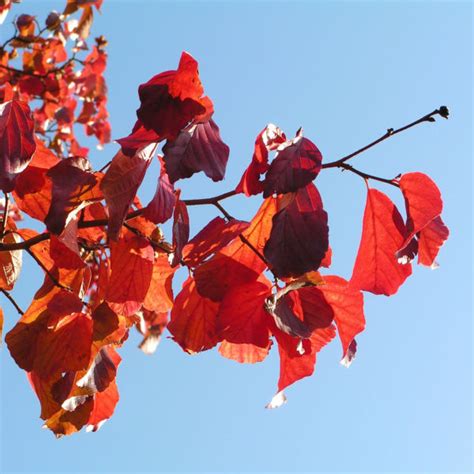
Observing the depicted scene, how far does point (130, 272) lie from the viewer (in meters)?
0.88

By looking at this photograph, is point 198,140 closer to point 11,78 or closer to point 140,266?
point 140,266

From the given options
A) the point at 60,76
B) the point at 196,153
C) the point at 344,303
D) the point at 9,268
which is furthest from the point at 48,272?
the point at 60,76

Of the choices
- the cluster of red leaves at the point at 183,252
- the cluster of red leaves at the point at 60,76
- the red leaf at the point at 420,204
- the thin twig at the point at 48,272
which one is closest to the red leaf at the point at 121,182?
the cluster of red leaves at the point at 183,252

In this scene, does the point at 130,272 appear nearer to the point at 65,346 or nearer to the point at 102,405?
the point at 65,346

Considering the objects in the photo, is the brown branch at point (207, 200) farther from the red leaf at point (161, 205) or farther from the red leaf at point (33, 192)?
the red leaf at point (33, 192)

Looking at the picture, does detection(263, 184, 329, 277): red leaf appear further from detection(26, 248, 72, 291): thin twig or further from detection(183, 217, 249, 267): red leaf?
detection(26, 248, 72, 291): thin twig

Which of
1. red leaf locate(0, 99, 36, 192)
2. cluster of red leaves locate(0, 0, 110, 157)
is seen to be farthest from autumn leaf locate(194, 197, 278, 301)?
cluster of red leaves locate(0, 0, 110, 157)

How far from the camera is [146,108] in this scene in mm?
719

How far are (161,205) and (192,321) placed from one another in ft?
0.56

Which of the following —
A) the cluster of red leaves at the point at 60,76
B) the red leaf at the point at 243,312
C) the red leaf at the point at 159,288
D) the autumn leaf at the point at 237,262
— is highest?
the cluster of red leaves at the point at 60,76

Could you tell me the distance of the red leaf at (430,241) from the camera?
2.71ft

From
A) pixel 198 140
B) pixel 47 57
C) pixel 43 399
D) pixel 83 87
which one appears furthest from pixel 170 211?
pixel 83 87

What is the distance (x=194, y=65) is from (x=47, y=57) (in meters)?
3.10

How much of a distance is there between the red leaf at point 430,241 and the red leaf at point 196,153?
0.29m
